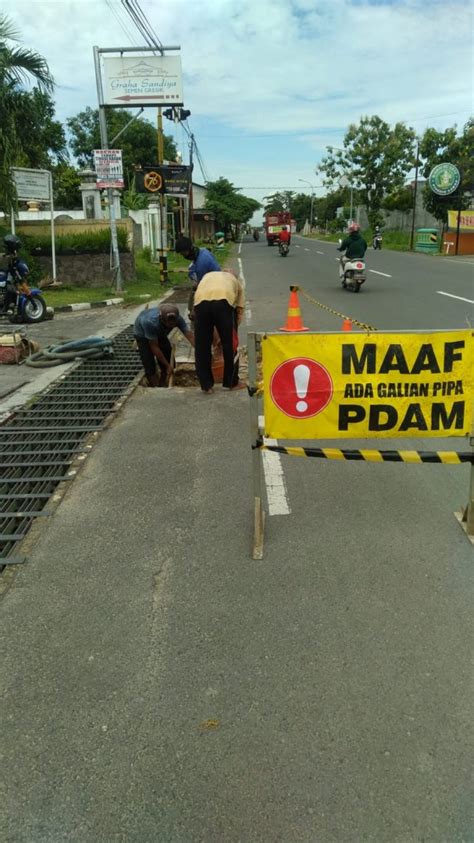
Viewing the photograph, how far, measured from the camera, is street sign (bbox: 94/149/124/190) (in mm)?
14570

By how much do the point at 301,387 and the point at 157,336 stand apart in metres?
3.99

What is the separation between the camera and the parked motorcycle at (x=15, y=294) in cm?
1184

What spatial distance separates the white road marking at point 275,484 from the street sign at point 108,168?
11.7 metres

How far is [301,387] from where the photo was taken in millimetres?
3516

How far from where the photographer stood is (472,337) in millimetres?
3469

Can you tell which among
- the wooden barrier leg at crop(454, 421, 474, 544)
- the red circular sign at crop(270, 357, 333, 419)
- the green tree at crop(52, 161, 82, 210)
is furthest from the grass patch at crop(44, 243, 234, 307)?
the green tree at crop(52, 161, 82, 210)

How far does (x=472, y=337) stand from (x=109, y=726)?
2.68 metres

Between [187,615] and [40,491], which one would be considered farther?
[40,491]

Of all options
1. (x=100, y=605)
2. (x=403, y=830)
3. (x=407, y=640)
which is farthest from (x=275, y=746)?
(x=100, y=605)

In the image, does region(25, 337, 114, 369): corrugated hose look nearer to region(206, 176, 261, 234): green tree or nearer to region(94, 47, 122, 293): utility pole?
region(94, 47, 122, 293): utility pole

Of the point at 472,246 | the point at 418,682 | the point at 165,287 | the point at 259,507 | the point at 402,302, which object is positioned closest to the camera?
the point at 418,682

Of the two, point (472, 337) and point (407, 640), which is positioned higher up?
point (472, 337)

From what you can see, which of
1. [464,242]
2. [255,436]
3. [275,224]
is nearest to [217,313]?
[255,436]

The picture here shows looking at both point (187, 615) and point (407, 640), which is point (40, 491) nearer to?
point (187, 615)
